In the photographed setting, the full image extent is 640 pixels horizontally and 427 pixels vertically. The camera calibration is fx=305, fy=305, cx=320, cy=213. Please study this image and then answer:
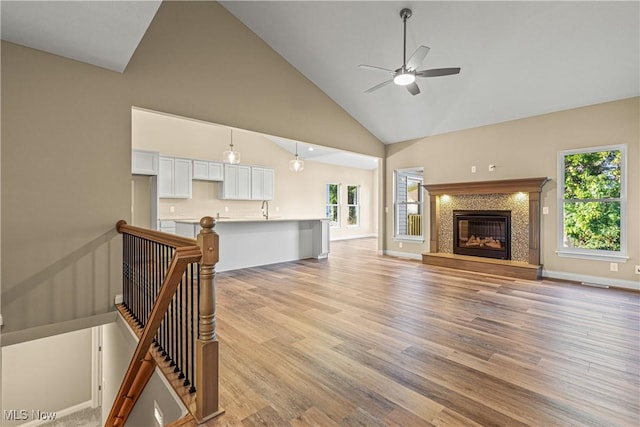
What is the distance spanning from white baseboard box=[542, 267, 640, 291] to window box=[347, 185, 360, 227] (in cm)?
710

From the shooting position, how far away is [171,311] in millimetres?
2338

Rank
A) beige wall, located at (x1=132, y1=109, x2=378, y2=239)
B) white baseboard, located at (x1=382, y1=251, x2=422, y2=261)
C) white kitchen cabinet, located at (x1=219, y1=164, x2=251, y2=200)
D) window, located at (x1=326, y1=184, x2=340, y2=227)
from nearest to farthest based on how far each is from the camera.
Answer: beige wall, located at (x1=132, y1=109, x2=378, y2=239), white baseboard, located at (x1=382, y1=251, x2=422, y2=261), white kitchen cabinet, located at (x1=219, y1=164, x2=251, y2=200), window, located at (x1=326, y1=184, x2=340, y2=227)

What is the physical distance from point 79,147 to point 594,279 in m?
7.31

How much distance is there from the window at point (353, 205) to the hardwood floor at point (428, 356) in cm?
735

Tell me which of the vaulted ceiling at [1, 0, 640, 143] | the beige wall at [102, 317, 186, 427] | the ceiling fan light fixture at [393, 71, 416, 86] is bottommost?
the beige wall at [102, 317, 186, 427]

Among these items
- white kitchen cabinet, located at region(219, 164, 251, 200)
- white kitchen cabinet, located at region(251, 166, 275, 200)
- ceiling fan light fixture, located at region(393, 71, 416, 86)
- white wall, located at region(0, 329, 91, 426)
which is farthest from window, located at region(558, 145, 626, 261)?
white wall, located at region(0, 329, 91, 426)

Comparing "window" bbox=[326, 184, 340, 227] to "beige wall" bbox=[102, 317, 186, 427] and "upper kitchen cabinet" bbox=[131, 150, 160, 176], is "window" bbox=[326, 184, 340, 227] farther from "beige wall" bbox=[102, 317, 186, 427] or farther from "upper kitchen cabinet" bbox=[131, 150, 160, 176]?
"beige wall" bbox=[102, 317, 186, 427]

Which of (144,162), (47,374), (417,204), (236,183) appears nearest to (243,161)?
(236,183)

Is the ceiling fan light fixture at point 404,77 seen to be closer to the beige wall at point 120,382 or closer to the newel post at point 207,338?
the newel post at point 207,338

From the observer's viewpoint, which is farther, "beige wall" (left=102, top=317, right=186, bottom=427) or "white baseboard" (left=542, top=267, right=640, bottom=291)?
"white baseboard" (left=542, top=267, right=640, bottom=291)

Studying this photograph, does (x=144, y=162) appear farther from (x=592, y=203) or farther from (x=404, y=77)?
(x=592, y=203)

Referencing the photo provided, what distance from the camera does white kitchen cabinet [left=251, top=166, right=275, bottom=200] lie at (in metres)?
8.39

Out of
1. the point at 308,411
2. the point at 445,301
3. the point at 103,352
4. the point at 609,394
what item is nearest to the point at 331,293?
the point at 445,301

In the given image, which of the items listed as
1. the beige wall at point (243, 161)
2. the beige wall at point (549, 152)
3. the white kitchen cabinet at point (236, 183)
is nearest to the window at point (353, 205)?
the beige wall at point (243, 161)
